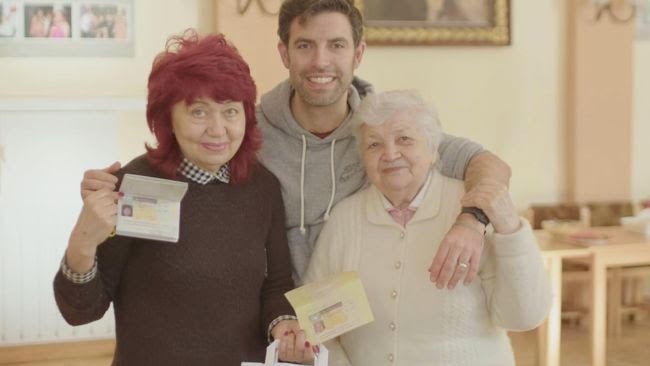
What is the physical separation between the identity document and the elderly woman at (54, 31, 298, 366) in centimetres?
11

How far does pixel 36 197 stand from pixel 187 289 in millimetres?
2929

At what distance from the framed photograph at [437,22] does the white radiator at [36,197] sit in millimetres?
1773

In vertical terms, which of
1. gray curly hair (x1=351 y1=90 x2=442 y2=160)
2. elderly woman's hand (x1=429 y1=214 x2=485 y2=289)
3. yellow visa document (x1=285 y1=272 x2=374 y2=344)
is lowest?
yellow visa document (x1=285 y1=272 x2=374 y2=344)

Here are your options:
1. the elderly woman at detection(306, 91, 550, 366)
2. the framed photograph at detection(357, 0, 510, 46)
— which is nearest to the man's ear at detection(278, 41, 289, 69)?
the elderly woman at detection(306, 91, 550, 366)

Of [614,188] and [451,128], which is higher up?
[451,128]

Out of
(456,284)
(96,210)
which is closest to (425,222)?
(456,284)

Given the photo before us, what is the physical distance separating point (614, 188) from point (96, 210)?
15.0 feet

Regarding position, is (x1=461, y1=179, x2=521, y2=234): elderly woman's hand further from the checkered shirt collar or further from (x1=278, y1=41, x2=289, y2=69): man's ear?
(x1=278, y1=41, x2=289, y2=69): man's ear

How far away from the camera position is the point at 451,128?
5348 millimetres

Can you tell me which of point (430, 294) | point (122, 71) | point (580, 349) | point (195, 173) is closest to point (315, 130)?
point (195, 173)

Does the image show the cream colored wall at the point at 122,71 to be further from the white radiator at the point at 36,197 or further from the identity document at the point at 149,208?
the identity document at the point at 149,208

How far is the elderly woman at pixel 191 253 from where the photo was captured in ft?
6.23

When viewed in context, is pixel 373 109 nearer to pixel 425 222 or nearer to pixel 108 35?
pixel 425 222

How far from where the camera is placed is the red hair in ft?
6.20
